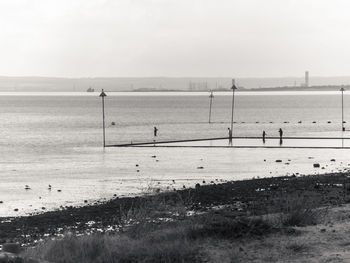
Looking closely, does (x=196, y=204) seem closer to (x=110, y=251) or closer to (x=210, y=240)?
(x=210, y=240)

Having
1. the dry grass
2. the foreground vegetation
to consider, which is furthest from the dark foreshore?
the dry grass

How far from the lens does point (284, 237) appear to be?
50.2ft

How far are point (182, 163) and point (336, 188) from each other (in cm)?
2101

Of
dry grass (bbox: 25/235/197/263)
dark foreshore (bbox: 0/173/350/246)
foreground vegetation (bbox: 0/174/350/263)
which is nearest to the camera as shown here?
dry grass (bbox: 25/235/197/263)

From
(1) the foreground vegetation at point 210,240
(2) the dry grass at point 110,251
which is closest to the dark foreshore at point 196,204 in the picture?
(1) the foreground vegetation at point 210,240

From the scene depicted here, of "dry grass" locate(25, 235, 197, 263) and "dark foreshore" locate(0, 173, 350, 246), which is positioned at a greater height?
"dry grass" locate(25, 235, 197, 263)

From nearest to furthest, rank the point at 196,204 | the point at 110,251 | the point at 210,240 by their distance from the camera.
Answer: the point at 110,251 < the point at 210,240 < the point at 196,204

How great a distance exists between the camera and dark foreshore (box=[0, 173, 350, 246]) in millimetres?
21303

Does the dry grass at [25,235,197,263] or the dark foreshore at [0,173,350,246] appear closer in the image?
the dry grass at [25,235,197,263]

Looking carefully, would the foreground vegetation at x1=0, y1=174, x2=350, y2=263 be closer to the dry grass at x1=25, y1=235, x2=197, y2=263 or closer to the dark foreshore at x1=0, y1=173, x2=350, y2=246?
the dry grass at x1=25, y1=235, x2=197, y2=263

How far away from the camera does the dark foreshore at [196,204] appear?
21.3m

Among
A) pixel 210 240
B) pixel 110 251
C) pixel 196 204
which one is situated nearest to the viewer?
pixel 110 251

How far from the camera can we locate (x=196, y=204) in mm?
26094

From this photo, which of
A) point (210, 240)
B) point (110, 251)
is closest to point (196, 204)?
point (210, 240)
